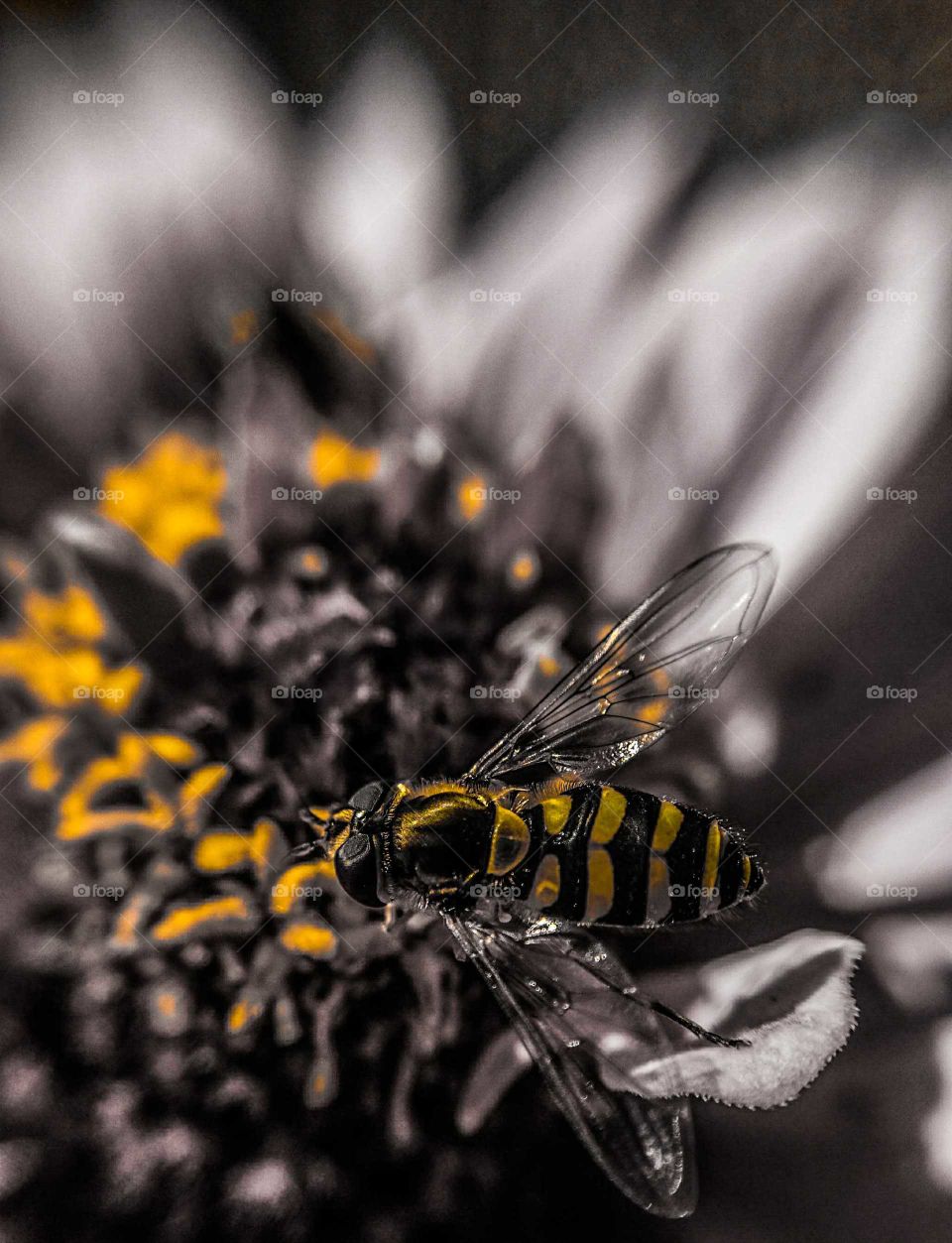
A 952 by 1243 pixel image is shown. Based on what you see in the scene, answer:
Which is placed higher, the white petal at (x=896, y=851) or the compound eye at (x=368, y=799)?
the compound eye at (x=368, y=799)

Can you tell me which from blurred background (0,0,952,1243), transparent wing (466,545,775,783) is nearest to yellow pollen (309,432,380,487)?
blurred background (0,0,952,1243)

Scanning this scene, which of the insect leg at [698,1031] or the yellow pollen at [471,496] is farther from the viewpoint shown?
the yellow pollen at [471,496]

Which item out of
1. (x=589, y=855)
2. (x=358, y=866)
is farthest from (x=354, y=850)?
(x=589, y=855)

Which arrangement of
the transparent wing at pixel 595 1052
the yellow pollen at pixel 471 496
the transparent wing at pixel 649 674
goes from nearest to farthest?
the transparent wing at pixel 595 1052 → the transparent wing at pixel 649 674 → the yellow pollen at pixel 471 496

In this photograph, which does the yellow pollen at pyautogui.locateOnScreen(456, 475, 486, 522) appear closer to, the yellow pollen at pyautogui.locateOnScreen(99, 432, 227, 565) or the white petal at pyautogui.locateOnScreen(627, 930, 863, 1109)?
the yellow pollen at pyautogui.locateOnScreen(99, 432, 227, 565)

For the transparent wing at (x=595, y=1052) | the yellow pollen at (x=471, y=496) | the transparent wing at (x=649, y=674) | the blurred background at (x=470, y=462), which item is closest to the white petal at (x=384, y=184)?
the blurred background at (x=470, y=462)

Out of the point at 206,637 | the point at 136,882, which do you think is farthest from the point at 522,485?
the point at 136,882

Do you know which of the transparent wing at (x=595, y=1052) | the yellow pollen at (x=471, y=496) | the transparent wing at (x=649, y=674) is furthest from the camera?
the yellow pollen at (x=471, y=496)

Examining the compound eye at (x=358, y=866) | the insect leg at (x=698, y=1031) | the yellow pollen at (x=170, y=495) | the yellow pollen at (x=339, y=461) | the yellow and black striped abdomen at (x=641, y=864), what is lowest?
the insect leg at (x=698, y=1031)

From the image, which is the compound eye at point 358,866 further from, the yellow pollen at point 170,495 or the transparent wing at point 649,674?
the yellow pollen at point 170,495
